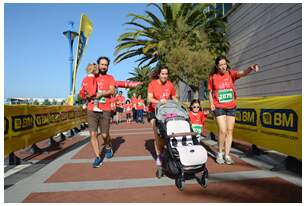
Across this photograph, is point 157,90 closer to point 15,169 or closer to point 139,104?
point 15,169

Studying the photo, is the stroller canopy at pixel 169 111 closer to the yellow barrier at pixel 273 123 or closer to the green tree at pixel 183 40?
the yellow barrier at pixel 273 123

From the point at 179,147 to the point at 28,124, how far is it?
13.3 feet

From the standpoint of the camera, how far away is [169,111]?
477 centimetres

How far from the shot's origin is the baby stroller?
394 centimetres

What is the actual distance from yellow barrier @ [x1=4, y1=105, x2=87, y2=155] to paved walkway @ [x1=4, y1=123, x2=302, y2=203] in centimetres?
54

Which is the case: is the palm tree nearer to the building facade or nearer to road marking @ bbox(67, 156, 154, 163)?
the building facade

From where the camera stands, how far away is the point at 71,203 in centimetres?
349

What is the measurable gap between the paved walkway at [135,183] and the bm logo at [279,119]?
2.57 ft

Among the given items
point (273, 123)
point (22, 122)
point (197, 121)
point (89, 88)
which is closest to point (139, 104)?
point (197, 121)

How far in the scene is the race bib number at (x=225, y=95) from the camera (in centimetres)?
538

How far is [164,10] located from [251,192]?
69.5 feet

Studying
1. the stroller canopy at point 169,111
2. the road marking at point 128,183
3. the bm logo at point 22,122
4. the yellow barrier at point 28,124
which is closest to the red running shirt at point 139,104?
the yellow barrier at point 28,124

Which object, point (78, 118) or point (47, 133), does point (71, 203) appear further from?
point (78, 118)
